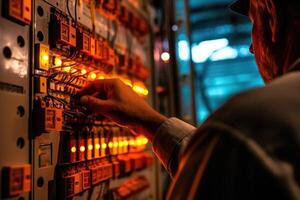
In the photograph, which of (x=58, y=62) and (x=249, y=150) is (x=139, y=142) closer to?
(x=58, y=62)

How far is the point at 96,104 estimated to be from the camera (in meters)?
1.02

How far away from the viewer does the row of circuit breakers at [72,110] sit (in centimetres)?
81

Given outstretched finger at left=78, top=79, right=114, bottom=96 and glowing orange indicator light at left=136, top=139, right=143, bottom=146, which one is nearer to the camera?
outstretched finger at left=78, top=79, right=114, bottom=96

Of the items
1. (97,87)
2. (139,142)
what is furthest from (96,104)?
(139,142)

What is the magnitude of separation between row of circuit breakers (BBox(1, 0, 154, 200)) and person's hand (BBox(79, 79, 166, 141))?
0.04 m

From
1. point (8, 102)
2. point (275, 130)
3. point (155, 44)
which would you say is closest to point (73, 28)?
point (8, 102)

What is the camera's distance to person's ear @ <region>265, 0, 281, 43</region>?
2.27 feet

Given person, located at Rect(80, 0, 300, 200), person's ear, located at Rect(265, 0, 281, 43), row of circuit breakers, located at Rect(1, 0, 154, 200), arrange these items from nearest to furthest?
person, located at Rect(80, 0, 300, 200) < person's ear, located at Rect(265, 0, 281, 43) < row of circuit breakers, located at Rect(1, 0, 154, 200)

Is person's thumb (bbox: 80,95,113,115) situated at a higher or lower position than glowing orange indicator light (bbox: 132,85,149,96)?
lower

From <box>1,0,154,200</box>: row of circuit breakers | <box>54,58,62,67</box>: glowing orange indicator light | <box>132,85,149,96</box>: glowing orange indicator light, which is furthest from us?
<box>132,85,149,96</box>: glowing orange indicator light

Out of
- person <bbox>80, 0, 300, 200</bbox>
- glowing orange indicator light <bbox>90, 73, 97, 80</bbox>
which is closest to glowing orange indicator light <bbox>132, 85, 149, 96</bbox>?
glowing orange indicator light <bbox>90, 73, 97, 80</bbox>

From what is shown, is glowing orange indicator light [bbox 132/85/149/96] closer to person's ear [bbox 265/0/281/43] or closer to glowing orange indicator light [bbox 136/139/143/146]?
glowing orange indicator light [bbox 136/139/143/146]

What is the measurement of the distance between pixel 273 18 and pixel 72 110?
1.84ft

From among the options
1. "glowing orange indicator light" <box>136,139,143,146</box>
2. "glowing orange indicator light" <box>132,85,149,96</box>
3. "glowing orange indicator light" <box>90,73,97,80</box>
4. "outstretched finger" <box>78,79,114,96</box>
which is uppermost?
"glowing orange indicator light" <box>90,73,97,80</box>
